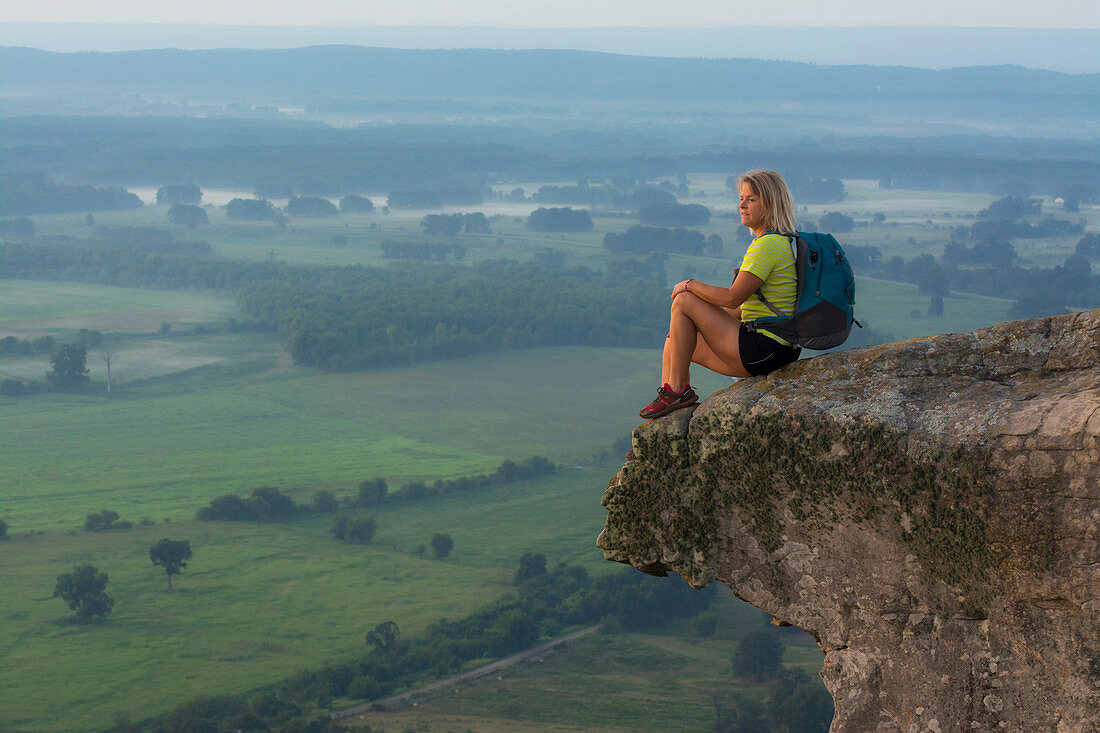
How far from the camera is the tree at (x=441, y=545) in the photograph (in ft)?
342

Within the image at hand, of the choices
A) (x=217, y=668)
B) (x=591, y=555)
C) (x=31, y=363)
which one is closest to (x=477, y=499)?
(x=591, y=555)

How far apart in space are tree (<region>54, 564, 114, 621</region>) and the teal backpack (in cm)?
9382

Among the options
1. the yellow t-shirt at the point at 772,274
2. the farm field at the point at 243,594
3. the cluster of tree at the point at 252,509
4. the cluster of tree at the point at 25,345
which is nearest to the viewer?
the yellow t-shirt at the point at 772,274

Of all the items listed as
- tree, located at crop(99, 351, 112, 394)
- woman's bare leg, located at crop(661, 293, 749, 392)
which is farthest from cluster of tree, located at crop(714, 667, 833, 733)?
tree, located at crop(99, 351, 112, 394)

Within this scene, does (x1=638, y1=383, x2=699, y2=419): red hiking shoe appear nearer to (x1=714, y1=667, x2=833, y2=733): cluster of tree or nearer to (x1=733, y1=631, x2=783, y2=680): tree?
(x1=714, y1=667, x2=833, y2=733): cluster of tree

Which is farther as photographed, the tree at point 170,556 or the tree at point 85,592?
the tree at point 170,556

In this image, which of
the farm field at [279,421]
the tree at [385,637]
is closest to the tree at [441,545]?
the tree at [385,637]

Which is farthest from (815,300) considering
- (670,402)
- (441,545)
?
(441,545)

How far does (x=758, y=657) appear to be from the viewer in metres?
82.6

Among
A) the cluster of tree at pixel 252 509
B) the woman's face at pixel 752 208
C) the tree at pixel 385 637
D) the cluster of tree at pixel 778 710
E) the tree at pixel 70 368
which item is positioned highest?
→ the woman's face at pixel 752 208

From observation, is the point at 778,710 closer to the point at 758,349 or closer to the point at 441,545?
the point at 441,545

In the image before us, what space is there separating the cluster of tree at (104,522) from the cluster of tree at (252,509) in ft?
26.0

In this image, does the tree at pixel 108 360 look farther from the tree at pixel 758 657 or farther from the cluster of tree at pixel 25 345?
the tree at pixel 758 657

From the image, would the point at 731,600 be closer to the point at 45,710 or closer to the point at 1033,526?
the point at 45,710
